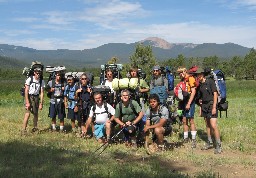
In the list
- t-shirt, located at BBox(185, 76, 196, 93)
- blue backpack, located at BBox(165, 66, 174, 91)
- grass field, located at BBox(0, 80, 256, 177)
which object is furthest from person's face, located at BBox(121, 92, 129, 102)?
blue backpack, located at BBox(165, 66, 174, 91)

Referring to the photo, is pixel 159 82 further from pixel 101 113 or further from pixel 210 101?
pixel 101 113

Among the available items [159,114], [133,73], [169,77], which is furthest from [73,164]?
[169,77]

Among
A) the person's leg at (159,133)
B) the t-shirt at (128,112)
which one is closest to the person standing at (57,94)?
the t-shirt at (128,112)

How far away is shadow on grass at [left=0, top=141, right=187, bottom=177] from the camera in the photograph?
728 centimetres

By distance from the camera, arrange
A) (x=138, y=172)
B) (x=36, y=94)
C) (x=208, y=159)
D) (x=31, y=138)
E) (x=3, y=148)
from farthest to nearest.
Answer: (x=36, y=94) → (x=31, y=138) → (x=3, y=148) → (x=208, y=159) → (x=138, y=172)

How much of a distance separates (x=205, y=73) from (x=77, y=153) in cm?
436

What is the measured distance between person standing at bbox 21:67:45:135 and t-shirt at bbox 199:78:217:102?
5571 millimetres

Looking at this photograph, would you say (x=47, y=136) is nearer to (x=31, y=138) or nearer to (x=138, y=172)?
(x=31, y=138)

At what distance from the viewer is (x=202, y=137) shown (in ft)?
41.6

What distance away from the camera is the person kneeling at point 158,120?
9883mm

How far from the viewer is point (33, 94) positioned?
1259cm

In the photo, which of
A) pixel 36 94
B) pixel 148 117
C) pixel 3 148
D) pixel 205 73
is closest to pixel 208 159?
pixel 148 117

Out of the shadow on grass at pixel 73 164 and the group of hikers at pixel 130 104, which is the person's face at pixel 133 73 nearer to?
the group of hikers at pixel 130 104

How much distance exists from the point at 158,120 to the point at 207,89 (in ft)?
5.66
